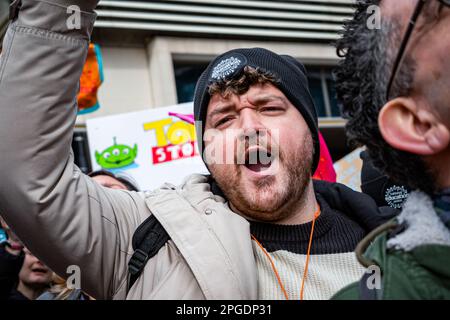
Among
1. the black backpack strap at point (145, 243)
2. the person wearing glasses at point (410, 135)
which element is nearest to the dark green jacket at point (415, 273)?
the person wearing glasses at point (410, 135)

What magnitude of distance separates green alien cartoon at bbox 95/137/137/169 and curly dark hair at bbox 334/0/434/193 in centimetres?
246

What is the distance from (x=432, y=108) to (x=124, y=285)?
39.7 inches

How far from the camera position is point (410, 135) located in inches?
44.4

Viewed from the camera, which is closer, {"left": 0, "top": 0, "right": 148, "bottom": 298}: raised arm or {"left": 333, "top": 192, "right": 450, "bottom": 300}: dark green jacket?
{"left": 333, "top": 192, "right": 450, "bottom": 300}: dark green jacket

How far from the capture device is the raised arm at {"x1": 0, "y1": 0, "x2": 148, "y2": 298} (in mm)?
1404

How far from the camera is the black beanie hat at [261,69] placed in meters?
2.08

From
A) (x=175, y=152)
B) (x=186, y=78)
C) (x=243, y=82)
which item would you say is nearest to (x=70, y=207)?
(x=243, y=82)

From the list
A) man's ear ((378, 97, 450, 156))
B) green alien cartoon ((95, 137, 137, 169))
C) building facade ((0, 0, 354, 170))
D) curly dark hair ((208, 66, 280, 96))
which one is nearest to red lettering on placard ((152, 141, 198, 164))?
green alien cartoon ((95, 137, 137, 169))

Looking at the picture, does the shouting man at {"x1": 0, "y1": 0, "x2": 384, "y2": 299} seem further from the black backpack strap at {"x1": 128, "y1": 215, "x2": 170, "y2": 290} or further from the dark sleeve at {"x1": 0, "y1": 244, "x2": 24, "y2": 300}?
the dark sleeve at {"x1": 0, "y1": 244, "x2": 24, "y2": 300}

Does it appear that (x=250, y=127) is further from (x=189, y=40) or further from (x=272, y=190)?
(x=189, y=40)

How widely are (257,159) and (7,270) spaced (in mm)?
1485

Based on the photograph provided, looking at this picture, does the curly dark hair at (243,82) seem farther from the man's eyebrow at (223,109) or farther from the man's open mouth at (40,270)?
the man's open mouth at (40,270)

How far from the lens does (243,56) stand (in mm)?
2127
